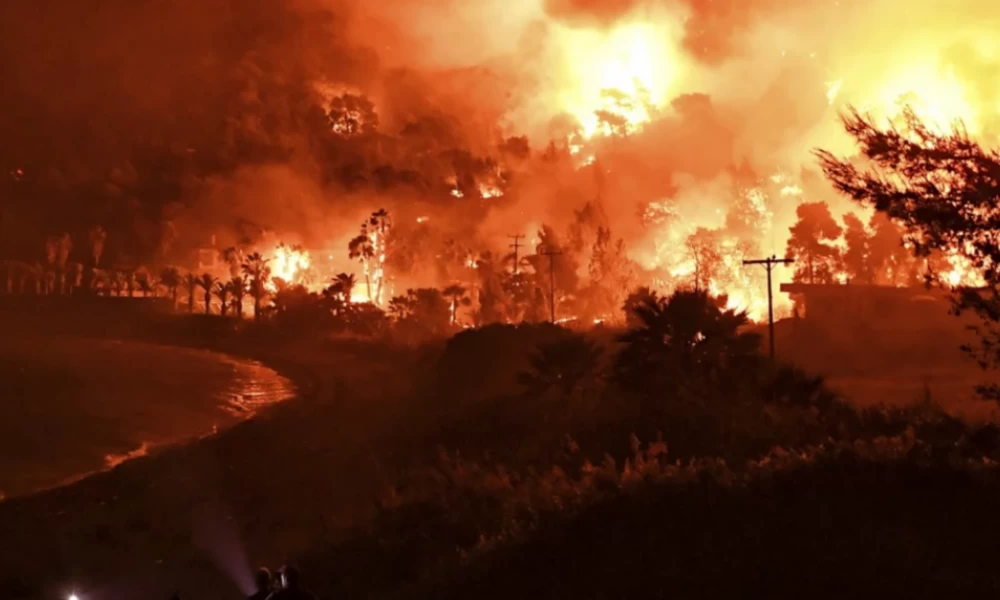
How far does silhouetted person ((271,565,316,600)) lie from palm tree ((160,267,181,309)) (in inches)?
5296

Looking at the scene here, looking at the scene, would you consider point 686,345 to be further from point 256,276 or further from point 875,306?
point 256,276

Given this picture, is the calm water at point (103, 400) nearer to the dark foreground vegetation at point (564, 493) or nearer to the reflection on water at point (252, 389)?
the reflection on water at point (252, 389)

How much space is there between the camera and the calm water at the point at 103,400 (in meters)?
59.8

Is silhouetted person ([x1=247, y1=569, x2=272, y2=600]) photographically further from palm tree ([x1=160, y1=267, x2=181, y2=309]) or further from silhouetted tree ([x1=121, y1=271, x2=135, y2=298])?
silhouetted tree ([x1=121, y1=271, x2=135, y2=298])

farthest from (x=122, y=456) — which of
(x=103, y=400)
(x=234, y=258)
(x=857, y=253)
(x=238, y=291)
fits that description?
(x=234, y=258)

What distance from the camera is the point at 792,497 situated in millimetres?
14047

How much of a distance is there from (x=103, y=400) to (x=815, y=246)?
201ft

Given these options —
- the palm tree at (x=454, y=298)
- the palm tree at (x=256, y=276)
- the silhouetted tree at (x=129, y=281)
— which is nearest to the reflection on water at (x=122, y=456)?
the palm tree at (x=454, y=298)

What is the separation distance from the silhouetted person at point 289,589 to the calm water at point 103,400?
151ft

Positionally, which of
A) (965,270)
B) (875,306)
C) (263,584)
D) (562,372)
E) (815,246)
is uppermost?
(815,246)

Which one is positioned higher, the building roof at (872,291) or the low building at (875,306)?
the building roof at (872,291)

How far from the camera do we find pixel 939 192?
15.0m

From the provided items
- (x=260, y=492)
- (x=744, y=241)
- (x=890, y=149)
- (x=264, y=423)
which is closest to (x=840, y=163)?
(x=890, y=149)

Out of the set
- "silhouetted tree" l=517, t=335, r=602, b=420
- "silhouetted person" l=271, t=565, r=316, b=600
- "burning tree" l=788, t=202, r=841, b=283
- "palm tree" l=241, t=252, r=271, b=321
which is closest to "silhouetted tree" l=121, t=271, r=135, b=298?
"palm tree" l=241, t=252, r=271, b=321
